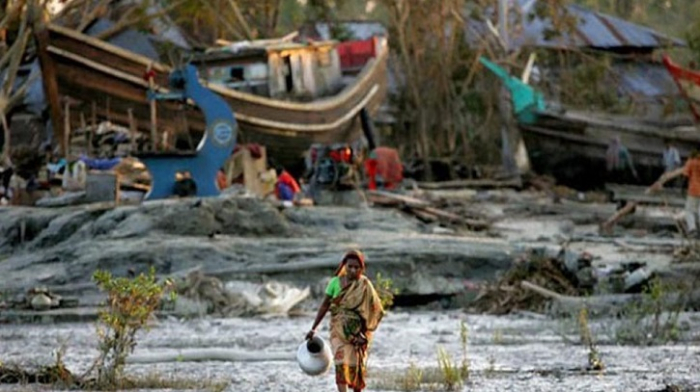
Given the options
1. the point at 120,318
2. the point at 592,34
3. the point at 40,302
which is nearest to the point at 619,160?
the point at 592,34

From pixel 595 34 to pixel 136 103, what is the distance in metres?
23.0

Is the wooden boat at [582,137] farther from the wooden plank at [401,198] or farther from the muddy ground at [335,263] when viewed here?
the wooden plank at [401,198]

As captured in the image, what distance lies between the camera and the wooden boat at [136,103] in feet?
109

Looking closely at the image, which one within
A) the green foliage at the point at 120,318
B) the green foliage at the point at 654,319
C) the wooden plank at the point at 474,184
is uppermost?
Result: the green foliage at the point at 120,318

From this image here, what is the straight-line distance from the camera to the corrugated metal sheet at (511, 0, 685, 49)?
5288cm

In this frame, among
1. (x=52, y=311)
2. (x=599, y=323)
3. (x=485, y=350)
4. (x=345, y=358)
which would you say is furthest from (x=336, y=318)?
(x=52, y=311)

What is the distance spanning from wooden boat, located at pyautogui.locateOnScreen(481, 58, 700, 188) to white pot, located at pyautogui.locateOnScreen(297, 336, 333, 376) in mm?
30943

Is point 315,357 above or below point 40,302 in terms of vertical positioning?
above

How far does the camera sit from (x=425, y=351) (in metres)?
16.0

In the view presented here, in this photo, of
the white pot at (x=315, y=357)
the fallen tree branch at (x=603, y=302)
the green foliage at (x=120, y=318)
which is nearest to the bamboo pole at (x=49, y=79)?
the fallen tree branch at (x=603, y=302)

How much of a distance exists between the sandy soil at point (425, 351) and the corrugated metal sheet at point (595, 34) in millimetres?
32999

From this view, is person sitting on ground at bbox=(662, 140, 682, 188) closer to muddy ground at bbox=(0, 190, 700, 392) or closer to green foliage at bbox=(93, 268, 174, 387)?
muddy ground at bbox=(0, 190, 700, 392)

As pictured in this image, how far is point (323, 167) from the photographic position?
1177 inches

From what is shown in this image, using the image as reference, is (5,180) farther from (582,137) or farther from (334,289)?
(334,289)
